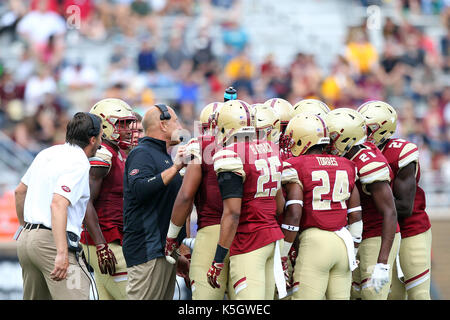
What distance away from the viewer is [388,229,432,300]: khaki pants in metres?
6.94

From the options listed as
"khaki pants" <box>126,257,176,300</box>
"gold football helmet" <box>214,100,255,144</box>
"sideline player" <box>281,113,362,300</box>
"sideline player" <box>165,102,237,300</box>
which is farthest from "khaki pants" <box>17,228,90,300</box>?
"sideline player" <box>281,113,362,300</box>

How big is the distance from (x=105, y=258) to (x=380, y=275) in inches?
90.4

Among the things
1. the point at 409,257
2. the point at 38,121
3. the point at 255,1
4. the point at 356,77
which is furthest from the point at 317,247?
the point at 255,1

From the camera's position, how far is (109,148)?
22.3ft

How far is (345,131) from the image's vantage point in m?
6.39

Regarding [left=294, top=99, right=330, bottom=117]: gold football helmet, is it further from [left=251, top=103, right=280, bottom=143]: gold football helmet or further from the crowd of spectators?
the crowd of spectators

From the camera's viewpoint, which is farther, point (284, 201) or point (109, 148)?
point (109, 148)

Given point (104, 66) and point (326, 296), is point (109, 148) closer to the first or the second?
point (326, 296)

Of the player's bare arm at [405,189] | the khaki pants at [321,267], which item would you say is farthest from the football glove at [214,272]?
the player's bare arm at [405,189]

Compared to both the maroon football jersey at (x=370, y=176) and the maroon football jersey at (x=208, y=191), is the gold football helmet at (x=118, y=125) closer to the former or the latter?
the maroon football jersey at (x=208, y=191)

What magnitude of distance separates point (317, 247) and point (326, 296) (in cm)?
45

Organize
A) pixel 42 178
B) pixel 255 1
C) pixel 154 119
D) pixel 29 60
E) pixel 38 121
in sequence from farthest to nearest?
pixel 255 1 → pixel 29 60 → pixel 38 121 → pixel 154 119 → pixel 42 178

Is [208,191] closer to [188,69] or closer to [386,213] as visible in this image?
[386,213]

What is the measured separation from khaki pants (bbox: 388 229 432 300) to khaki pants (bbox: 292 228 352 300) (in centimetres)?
114
